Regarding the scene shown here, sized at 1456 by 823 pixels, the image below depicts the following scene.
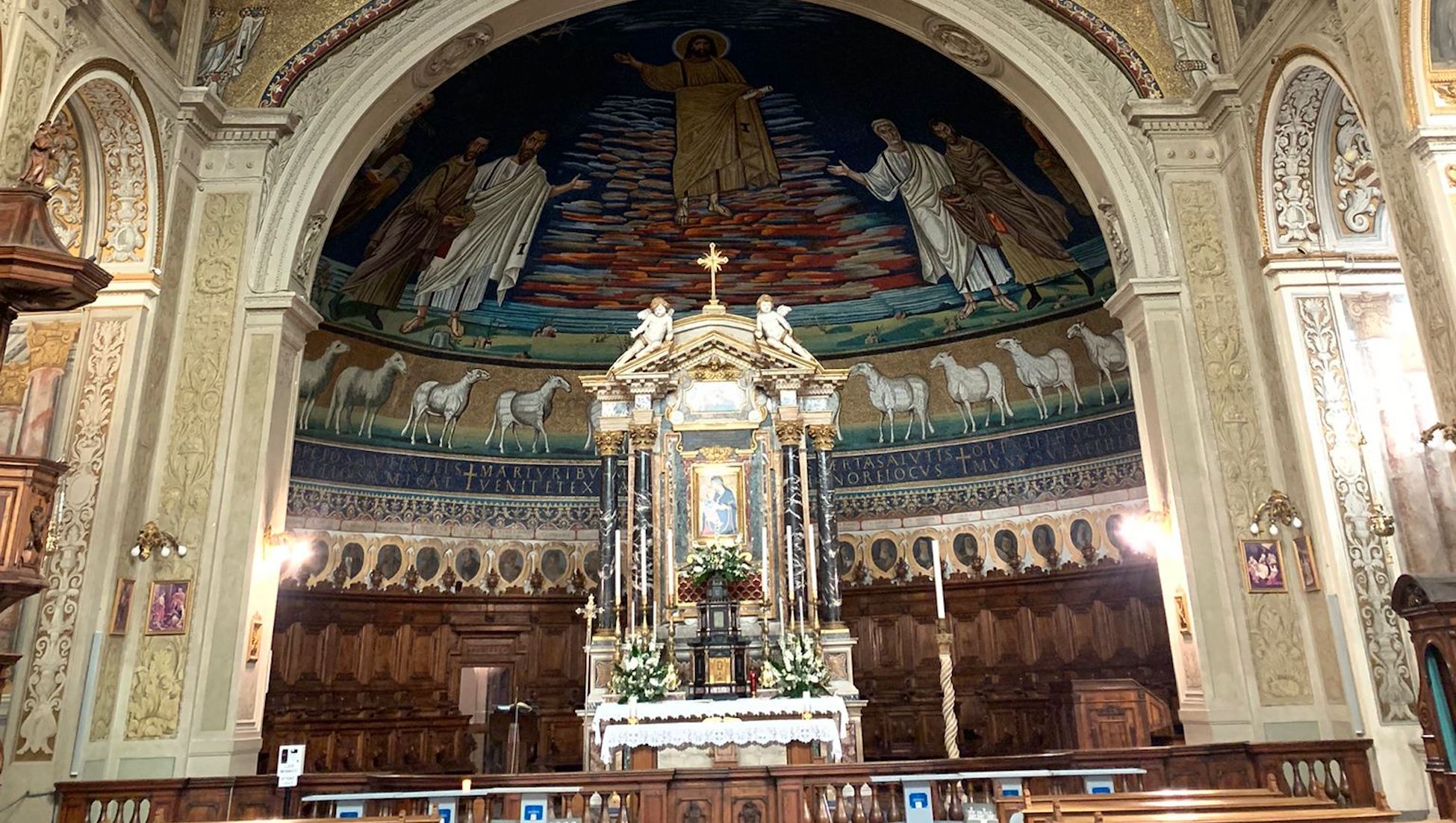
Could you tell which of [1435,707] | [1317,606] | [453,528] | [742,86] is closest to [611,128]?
[742,86]

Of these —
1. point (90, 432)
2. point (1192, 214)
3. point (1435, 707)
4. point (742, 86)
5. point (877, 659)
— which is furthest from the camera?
point (877, 659)

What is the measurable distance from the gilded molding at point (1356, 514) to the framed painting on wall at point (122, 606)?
38.1 feet

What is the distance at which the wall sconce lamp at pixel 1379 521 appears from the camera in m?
8.90

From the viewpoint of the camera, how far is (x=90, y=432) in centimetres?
958

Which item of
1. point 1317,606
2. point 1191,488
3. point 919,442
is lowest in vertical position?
point 1317,606

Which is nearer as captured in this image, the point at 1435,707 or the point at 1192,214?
the point at 1435,707

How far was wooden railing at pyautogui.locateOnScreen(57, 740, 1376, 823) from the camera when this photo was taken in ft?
27.3

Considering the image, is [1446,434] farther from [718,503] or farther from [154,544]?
[154,544]

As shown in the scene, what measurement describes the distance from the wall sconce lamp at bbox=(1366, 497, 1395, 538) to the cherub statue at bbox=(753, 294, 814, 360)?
7.33 m

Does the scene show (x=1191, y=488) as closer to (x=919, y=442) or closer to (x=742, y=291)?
(x=919, y=442)

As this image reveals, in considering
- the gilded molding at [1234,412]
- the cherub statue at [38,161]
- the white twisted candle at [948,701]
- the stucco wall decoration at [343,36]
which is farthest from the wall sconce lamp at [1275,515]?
the cherub statue at [38,161]

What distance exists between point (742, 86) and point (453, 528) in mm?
8822

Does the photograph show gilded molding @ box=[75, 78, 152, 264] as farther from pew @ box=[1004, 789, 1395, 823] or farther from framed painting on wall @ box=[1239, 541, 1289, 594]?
framed painting on wall @ box=[1239, 541, 1289, 594]

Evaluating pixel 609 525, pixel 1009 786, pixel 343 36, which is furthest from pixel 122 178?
pixel 1009 786
